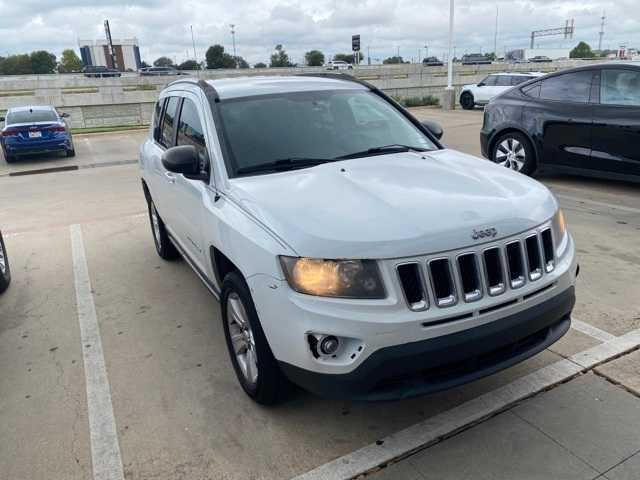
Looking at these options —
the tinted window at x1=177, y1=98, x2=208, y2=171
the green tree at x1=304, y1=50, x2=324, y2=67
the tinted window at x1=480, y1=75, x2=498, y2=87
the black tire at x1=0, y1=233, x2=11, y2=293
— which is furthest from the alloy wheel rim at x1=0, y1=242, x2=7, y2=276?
the green tree at x1=304, y1=50, x2=324, y2=67

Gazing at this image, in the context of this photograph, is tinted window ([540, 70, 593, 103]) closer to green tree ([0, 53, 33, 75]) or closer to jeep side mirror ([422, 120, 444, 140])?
jeep side mirror ([422, 120, 444, 140])

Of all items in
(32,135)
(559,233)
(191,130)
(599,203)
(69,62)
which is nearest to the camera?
(559,233)

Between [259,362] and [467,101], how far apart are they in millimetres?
21871

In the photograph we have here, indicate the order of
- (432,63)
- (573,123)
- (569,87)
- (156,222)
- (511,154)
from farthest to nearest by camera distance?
(432,63) < (511,154) < (569,87) < (573,123) < (156,222)

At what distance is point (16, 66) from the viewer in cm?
9194

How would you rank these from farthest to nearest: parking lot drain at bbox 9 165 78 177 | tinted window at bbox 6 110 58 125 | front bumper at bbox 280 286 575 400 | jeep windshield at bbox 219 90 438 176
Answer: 1. tinted window at bbox 6 110 58 125
2. parking lot drain at bbox 9 165 78 177
3. jeep windshield at bbox 219 90 438 176
4. front bumper at bbox 280 286 575 400

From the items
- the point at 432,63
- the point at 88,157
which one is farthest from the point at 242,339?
the point at 432,63

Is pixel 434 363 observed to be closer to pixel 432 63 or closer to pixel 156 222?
pixel 156 222

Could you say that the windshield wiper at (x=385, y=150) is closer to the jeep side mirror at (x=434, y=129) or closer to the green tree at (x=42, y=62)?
the jeep side mirror at (x=434, y=129)

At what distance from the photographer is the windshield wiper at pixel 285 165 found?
335cm

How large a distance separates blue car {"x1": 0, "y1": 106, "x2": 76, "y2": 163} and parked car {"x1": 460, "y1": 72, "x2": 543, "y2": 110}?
14616 millimetres

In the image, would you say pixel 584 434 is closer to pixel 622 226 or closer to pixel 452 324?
pixel 452 324

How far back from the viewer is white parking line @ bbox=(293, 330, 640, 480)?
2.63m

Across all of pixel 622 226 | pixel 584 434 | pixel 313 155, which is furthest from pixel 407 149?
pixel 622 226
